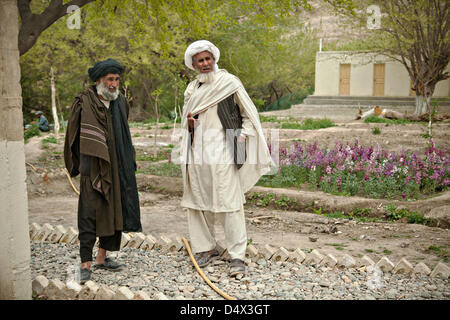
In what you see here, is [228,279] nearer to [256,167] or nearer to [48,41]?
[256,167]

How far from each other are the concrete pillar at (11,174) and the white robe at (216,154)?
1.60m

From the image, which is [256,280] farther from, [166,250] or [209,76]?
[209,76]

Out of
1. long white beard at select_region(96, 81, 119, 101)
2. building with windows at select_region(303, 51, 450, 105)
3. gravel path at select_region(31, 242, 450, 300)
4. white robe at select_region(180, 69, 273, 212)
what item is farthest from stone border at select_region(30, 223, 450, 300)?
building with windows at select_region(303, 51, 450, 105)

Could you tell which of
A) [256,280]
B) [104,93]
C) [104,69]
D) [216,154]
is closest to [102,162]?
[104,93]

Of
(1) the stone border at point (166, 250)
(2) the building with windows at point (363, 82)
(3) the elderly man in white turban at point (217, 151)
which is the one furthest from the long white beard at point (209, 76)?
(2) the building with windows at point (363, 82)

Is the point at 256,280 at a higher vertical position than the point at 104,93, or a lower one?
lower

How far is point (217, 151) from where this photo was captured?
4.20 m

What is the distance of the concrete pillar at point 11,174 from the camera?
3.03m

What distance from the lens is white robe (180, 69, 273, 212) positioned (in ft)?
13.8

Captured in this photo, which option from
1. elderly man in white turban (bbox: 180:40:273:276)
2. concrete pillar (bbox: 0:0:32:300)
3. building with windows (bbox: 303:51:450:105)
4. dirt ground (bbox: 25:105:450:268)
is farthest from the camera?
building with windows (bbox: 303:51:450:105)

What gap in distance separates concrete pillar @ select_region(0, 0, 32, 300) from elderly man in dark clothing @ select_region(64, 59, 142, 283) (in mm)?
696

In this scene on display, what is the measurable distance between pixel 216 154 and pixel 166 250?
1.30m

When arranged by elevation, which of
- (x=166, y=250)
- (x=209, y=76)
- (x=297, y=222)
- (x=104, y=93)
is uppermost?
(x=209, y=76)

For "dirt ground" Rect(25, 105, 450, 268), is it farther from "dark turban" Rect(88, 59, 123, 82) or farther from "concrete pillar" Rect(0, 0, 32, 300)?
"concrete pillar" Rect(0, 0, 32, 300)
